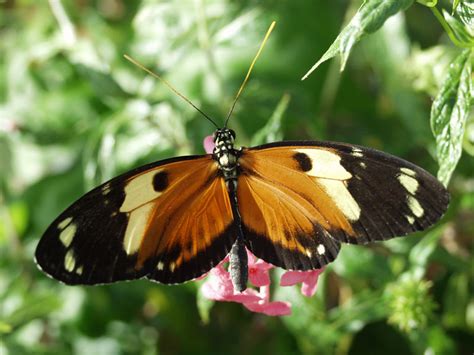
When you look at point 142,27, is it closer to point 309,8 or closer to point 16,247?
point 309,8

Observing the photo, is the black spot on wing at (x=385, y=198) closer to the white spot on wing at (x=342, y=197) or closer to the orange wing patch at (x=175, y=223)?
the white spot on wing at (x=342, y=197)

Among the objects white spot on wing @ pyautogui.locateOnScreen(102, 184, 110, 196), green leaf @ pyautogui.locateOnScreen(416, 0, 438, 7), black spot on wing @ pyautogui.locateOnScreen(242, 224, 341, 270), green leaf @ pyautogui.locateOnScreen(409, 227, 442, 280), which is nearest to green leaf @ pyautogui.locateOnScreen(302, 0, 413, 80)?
green leaf @ pyautogui.locateOnScreen(416, 0, 438, 7)

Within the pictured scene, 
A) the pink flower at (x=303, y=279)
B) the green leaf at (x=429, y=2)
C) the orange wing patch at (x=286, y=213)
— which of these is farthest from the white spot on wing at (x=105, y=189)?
the green leaf at (x=429, y=2)

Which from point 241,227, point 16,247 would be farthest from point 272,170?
point 16,247

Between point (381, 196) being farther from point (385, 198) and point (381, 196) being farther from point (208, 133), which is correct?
point (208, 133)

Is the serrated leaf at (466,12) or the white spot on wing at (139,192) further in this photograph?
the white spot on wing at (139,192)

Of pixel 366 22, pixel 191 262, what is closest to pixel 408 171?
pixel 366 22

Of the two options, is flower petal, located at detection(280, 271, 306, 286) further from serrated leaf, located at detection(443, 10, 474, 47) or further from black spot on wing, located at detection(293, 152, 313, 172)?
serrated leaf, located at detection(443, 10, 474, 47)
